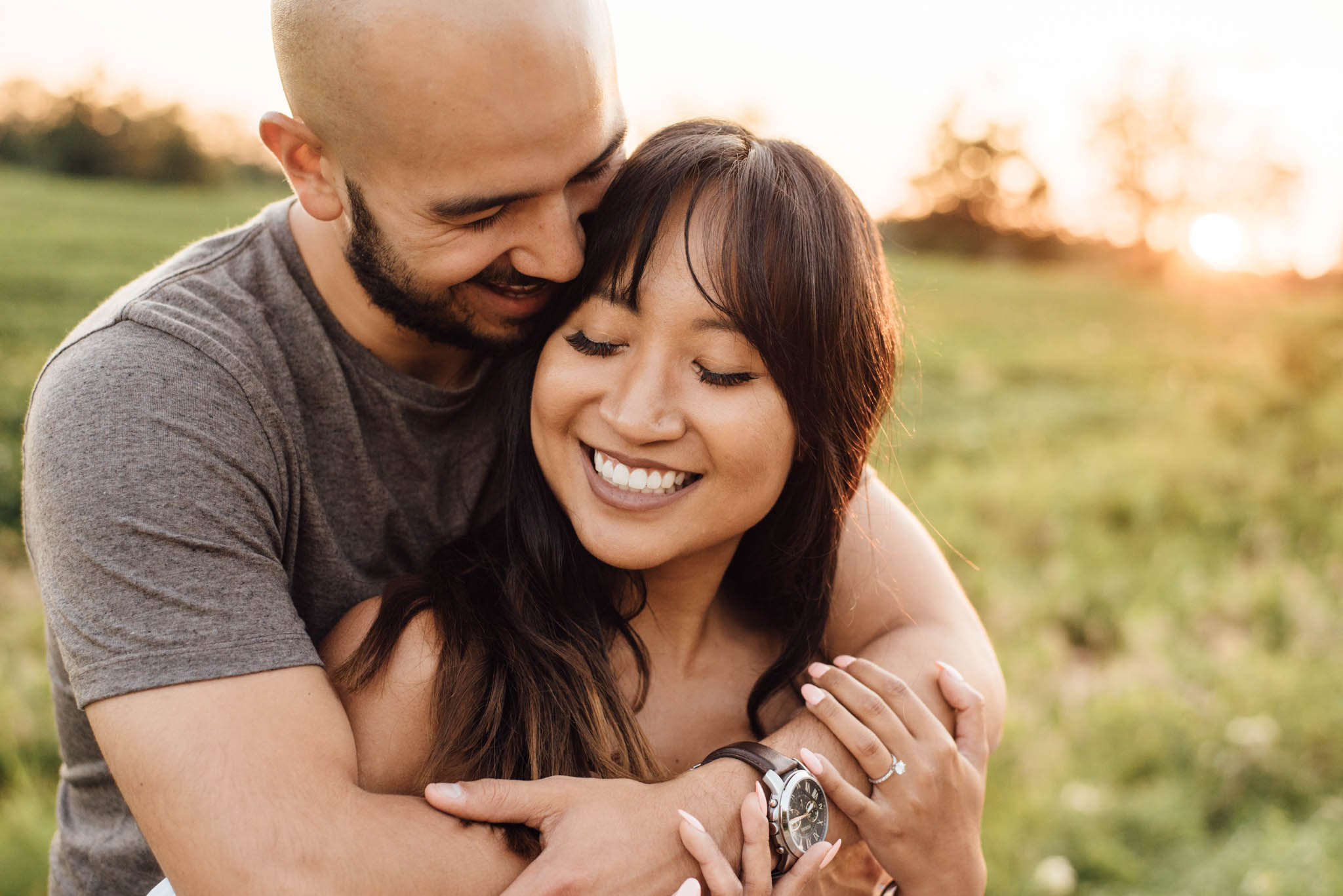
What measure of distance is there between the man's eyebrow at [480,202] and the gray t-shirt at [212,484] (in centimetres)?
43

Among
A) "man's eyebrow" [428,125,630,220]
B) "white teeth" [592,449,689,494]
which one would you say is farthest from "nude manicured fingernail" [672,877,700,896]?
"man's eyebrow" [428,125,630,220]

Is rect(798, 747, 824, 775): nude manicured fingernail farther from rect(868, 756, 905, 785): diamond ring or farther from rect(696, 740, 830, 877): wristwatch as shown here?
rect(868, 756, 905, 785): diamond ring

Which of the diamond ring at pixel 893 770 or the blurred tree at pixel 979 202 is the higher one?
the diamond ring at pixel 893 770

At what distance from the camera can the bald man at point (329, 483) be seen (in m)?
1.81

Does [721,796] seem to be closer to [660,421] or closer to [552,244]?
[660,421]

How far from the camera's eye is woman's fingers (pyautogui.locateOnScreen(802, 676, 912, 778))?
2.21 meters

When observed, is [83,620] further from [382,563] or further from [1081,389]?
[1081,389]

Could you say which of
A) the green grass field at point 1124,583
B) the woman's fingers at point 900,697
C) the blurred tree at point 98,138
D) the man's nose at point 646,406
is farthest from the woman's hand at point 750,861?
the blurred tree at point 98,138

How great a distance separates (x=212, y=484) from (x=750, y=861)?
1.25 m

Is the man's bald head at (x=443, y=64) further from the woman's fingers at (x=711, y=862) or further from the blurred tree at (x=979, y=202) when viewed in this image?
the blurred tree at (x=979, y=202)

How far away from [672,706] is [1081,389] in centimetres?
948

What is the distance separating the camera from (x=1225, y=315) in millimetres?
15586

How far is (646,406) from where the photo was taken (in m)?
2.07

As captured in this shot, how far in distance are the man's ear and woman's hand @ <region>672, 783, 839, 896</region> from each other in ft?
5.23
